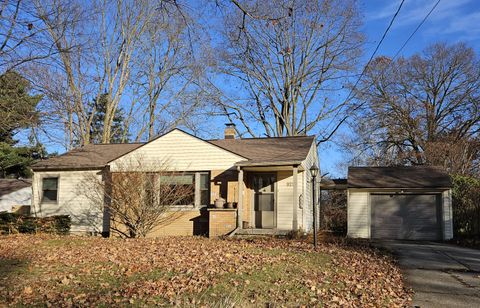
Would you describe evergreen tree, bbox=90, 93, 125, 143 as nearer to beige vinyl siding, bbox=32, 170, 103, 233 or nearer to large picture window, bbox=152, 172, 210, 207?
beige vinyl siding, bbox=32, 170, 103, 233

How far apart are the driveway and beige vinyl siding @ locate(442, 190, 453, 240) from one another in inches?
210

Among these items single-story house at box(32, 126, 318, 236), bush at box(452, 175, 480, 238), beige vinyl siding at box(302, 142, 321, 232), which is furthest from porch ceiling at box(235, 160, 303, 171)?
bush at box(452, 175, 480, 238)

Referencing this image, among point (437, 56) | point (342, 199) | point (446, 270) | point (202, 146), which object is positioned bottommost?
point (446, 270)

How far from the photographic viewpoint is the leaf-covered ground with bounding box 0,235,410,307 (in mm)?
6039

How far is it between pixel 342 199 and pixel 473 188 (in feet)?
21.8

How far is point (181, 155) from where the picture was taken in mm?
16969

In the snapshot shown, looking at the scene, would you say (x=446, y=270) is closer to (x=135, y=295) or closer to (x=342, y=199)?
(x=135, y=295)

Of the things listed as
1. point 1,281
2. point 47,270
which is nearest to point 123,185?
point 47,270

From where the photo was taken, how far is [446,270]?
9.79m

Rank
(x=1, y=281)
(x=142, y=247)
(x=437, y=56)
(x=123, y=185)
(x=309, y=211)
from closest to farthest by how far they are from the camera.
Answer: (x=1, y=281)
(x=142, y=247)
(x=123, y=185)
(x=309, y=211)
(x=437, y=56)

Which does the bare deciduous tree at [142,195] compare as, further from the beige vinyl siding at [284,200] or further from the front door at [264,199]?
the beige vinyl siding at [284,200]

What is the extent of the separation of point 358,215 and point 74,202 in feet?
41.4

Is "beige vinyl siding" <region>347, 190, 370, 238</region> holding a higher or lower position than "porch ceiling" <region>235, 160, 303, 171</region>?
lower

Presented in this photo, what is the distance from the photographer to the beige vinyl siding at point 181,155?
16477 millimetres
